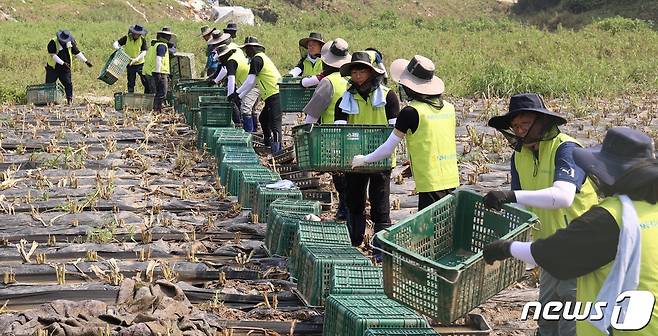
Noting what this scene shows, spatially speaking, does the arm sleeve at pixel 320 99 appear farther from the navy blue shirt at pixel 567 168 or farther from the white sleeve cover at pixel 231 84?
the white sleeve cover at pixel 231 84

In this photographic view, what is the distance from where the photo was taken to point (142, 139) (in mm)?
11867

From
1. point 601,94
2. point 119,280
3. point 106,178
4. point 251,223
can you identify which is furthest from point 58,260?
point 601,94

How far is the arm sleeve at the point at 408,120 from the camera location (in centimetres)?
553

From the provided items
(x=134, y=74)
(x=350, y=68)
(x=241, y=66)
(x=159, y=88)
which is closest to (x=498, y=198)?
(x=350, y=68)

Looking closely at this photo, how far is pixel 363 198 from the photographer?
670 cm

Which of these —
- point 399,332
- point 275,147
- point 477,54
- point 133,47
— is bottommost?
point 399,332

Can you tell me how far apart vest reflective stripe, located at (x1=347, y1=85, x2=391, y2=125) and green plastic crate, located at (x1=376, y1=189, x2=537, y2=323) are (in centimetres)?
194

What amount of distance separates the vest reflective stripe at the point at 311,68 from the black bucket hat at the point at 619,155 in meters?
7.12

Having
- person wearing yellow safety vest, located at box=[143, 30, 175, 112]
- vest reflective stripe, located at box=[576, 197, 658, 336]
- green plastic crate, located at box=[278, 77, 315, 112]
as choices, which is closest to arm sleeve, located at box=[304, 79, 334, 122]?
green plastic crate, located at box=[278, 77, 315, 112]

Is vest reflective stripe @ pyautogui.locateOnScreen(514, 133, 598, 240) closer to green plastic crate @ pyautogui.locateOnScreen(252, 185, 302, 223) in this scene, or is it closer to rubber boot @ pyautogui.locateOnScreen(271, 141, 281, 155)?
green plastic crate @ pyautogui.locateOnScreen(252, 185, 302, 223)

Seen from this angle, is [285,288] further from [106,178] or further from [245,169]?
[106,178]

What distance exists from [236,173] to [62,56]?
8090mm

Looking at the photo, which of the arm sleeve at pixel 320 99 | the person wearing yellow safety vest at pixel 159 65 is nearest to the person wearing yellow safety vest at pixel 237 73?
the person wearing yellow safety vest at pixel 159 65

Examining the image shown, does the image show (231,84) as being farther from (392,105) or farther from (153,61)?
(392,105)
